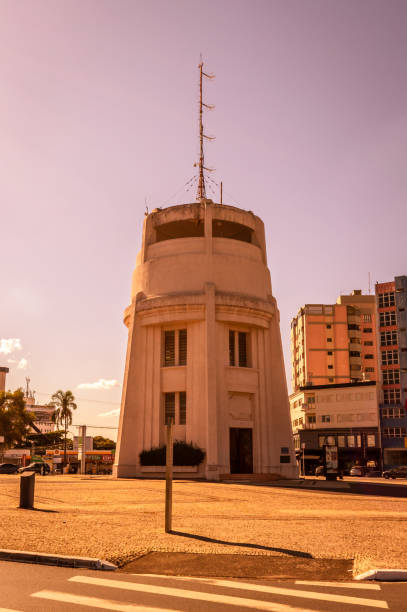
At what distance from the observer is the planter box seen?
37969mm

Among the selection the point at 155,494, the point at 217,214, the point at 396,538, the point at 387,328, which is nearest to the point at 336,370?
the point at 387,328

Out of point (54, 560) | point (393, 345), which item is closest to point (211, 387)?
point (54, 560)

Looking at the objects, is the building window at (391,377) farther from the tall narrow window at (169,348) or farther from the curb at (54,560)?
the curb at (54,560)

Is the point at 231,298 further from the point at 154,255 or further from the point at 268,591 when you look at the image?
the point at 268,591

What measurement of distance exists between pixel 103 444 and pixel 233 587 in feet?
415

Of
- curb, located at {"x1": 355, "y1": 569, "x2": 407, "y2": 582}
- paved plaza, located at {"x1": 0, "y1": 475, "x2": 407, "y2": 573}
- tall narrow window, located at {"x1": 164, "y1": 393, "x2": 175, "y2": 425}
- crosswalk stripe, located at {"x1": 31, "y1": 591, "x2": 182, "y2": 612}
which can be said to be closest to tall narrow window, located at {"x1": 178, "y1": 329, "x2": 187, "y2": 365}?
tall narrow window, located at {"x1": 164, "y1": 393, "x2": 175, "y2": 425}

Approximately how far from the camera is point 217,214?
43938 mm

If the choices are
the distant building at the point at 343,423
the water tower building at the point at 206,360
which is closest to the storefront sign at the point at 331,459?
the water tower building at the point at 206,360

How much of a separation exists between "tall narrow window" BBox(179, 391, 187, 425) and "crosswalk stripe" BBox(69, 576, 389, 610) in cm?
3230

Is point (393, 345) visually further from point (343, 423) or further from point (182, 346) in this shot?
point (182, 346)

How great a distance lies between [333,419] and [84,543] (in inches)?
2990

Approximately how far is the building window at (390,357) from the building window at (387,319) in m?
4.14

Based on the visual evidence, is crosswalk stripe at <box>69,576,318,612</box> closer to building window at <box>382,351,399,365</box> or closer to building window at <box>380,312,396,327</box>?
building window at <box>382,351,399,365</box>

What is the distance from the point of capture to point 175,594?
736 cm
